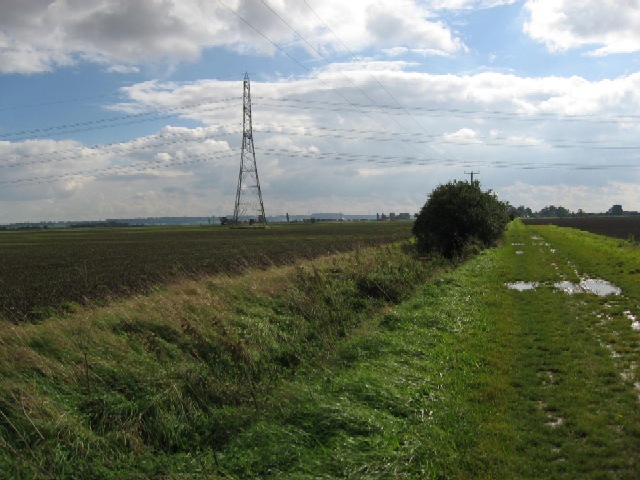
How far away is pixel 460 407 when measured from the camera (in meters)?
7.29

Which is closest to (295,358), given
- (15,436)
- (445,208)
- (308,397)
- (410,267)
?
(308,397)

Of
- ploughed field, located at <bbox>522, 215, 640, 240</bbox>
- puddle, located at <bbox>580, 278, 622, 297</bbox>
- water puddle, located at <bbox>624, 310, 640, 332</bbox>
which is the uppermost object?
ploughed field, located at <bbox>522, 215, 640, 240</bbox>

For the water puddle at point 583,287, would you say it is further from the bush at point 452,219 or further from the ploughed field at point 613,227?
the ploughed field at point 613,227

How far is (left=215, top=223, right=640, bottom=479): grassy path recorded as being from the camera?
569 cm

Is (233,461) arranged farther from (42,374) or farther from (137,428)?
(42,374)

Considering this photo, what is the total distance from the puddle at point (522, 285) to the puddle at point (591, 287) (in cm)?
81

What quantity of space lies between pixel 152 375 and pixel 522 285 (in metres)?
15.8

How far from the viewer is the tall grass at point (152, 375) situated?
6328mm

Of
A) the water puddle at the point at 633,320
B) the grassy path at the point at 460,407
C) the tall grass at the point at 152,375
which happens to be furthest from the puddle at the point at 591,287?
the tall grass at the point at 152,375

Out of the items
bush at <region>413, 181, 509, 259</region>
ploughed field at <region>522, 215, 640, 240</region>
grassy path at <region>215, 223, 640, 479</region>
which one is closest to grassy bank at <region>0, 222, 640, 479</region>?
grassy path at <region>215, 223, 640, 479</region>

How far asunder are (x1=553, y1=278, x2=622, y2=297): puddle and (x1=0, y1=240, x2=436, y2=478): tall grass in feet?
25.9

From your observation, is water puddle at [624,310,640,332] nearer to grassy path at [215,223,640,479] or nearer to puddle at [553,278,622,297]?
grassy path at [215,223,640,479]

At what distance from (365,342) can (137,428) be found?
4.86 meters

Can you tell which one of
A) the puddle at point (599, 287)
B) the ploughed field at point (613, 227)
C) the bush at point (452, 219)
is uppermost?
the bush at point (452, 219)
